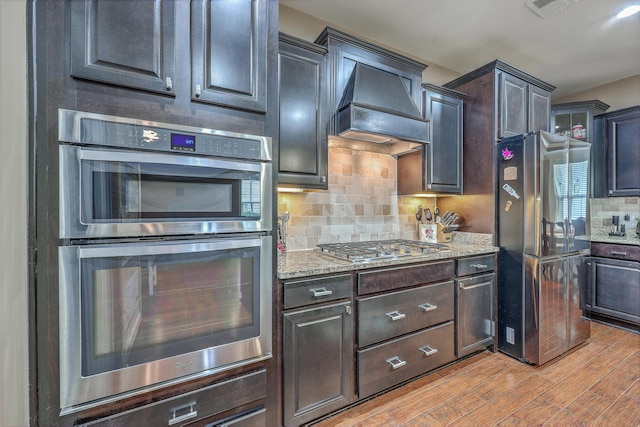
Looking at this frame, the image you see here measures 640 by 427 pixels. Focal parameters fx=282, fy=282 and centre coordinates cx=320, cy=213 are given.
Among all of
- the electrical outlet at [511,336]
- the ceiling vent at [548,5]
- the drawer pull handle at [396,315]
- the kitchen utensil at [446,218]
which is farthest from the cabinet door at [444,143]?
the electrical outlet at [511,336]

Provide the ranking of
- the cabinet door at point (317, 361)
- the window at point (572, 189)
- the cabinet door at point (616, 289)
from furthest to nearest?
the cabinet door at point (616, 289)
the window at point (572, 189)
the cabinet door at point (317, 361)

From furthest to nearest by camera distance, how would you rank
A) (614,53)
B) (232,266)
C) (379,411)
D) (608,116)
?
(608,116)
(614,53)
(379,411)
(232,266)

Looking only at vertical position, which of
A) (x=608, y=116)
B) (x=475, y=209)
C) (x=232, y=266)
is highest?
(x=608, y=116)

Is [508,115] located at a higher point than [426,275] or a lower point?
higher

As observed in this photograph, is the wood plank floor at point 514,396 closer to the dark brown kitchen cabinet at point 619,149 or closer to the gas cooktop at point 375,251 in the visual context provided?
the gas cooktop at point 375,251

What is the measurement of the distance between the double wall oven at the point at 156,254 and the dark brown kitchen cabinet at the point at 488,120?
217cm

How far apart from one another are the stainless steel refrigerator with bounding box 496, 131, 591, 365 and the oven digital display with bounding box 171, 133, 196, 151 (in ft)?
8.32

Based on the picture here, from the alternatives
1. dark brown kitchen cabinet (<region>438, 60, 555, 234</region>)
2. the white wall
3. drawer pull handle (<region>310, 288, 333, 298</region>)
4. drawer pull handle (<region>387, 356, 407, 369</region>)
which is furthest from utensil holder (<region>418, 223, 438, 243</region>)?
the white wall

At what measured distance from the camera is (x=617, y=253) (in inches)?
121

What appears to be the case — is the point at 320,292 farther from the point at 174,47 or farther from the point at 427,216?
the point at 427,216

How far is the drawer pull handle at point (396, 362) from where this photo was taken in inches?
75.1

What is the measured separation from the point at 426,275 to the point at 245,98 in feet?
5.59

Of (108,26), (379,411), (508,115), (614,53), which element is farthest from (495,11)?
(379,411)

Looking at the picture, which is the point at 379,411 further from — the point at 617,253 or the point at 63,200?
the point at 617,253
